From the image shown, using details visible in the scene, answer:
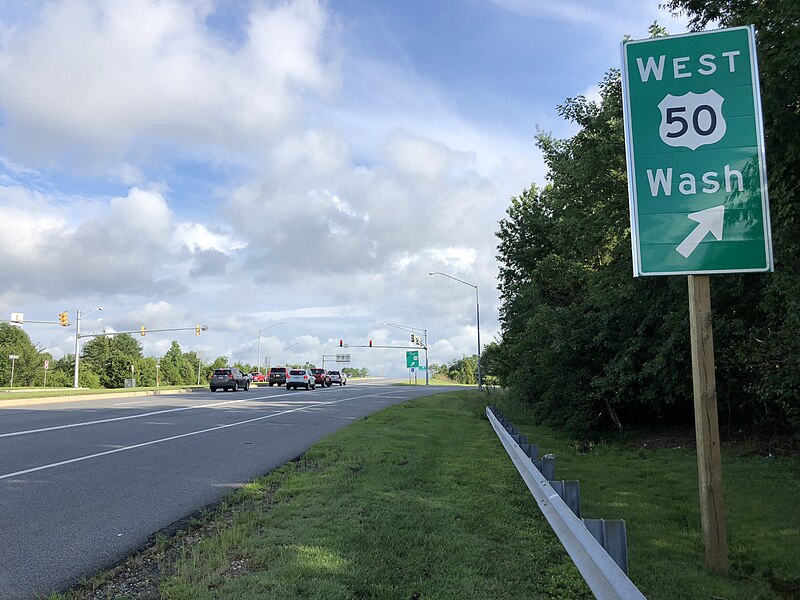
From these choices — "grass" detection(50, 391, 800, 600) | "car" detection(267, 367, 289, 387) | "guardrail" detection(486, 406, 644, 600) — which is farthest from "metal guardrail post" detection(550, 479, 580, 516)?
"car" detection(267, 367, 289, 387)

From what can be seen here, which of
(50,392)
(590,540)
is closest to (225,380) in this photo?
(50,392)

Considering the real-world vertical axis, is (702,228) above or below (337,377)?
above

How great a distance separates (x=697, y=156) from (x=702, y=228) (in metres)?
0.62

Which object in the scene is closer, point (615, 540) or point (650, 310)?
point (615, 540)

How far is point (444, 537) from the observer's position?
5.44m

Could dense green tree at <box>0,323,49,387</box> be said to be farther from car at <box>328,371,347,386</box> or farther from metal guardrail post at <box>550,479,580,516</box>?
metal guardrail post at <box>550,479,580,516</box>

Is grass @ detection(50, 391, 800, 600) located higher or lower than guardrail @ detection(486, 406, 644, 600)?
lower

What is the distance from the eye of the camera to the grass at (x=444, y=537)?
14.5ft

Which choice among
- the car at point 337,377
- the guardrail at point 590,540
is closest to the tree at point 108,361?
the car at point 337,377

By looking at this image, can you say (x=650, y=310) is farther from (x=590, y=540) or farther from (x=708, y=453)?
(x=590, y=540)

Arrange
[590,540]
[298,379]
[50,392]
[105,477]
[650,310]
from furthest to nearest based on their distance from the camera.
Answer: [298,379] < [50,392] < [650,310] < [105,477] < [590,540]

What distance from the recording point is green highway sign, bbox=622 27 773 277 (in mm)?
4984

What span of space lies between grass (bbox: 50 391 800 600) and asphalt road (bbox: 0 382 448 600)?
53cm

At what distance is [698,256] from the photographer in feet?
16.5
